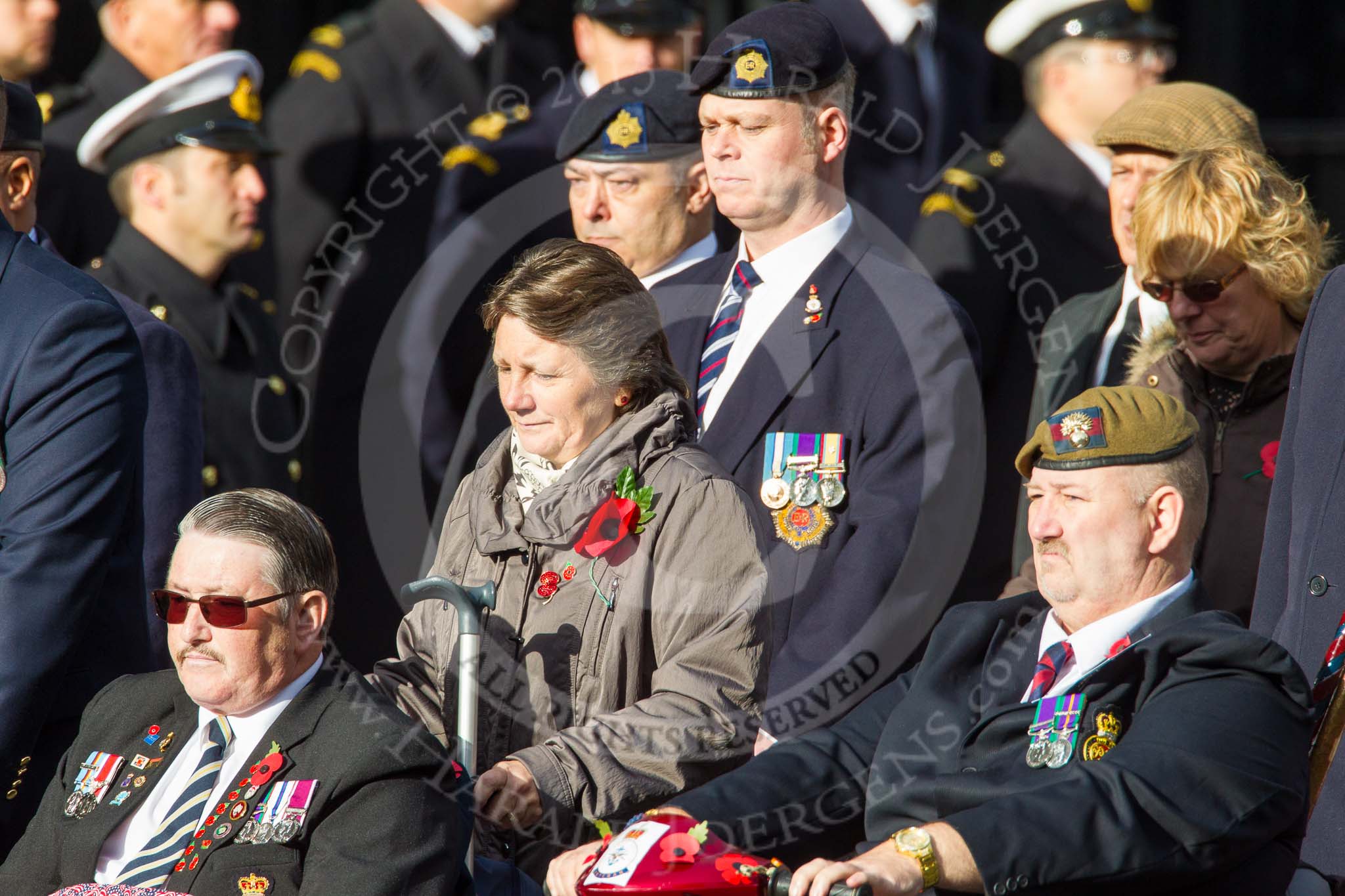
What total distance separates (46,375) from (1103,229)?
3337 millimetres

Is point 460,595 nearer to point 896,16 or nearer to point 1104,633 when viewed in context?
point 1104,633

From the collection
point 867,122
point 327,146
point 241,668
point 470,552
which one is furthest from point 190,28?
point 241,668

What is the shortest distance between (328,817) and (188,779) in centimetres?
35

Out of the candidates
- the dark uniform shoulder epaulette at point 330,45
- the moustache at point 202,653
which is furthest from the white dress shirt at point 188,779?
the dark uniform shoulder epaulette at point 330,45

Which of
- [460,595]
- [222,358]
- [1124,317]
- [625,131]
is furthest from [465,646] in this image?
[222,358]

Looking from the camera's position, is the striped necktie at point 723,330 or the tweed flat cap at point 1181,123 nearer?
the striped necktie at point 723,330

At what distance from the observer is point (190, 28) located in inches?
249

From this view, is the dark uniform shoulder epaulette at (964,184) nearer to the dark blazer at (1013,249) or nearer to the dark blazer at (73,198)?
the dark blazer at (1013,249)

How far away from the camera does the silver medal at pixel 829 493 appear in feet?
13.4

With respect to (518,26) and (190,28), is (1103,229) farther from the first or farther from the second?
(190,28)

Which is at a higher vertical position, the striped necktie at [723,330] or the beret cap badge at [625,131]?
the beret cap badge at [625,131]

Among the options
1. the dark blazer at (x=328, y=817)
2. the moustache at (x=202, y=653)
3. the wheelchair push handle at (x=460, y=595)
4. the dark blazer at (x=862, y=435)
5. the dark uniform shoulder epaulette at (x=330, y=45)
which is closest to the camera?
the dark blazer at (x=328, y=817)

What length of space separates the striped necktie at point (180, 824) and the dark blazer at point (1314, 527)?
1.94m

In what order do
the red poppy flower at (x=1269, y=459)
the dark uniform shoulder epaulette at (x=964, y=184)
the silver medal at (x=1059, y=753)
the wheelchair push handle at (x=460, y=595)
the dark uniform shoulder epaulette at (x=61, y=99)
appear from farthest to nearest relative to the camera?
1. the dark uniform shoulder epaulette at (x=61, y=99)
2. the dark uniform shoulder epaulette at (x=964, y=184)
3. the red poppy flower at (x=1269, y=459)
4. the wheelchair push handle at (x=460, y=595)
5. the silver medal at (x=1059, y=753)
